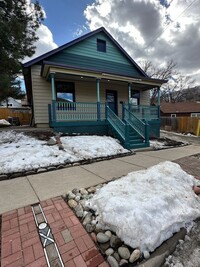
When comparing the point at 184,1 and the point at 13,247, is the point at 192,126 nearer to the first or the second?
the point at 184,1

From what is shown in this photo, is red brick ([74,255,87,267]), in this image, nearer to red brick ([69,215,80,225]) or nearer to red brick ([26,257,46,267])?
red brick ([26,257,46,267])

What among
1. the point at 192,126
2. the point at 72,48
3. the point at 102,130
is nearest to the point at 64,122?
the point at 102,130

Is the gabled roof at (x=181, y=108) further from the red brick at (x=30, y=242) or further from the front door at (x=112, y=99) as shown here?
the red brick at (x=30, y=242)

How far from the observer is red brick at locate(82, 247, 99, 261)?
63.8 inches

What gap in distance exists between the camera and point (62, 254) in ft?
5.38

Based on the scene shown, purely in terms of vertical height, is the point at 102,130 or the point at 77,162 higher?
the point at 102,130

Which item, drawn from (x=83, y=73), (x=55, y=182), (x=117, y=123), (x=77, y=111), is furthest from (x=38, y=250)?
(x=83, y=73)

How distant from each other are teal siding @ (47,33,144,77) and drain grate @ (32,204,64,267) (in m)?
8.24

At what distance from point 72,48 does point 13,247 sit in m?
10.4

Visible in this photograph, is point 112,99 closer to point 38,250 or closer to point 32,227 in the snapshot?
point 32,227

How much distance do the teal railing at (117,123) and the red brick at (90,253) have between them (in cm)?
553

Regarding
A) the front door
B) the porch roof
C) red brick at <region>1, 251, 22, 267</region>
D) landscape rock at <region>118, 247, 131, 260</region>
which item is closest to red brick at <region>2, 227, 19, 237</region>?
red brick at <region>1, 251, 22, 267</region>

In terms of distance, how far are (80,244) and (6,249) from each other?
2.56ft

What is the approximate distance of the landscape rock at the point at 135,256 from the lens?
161 centimetres
